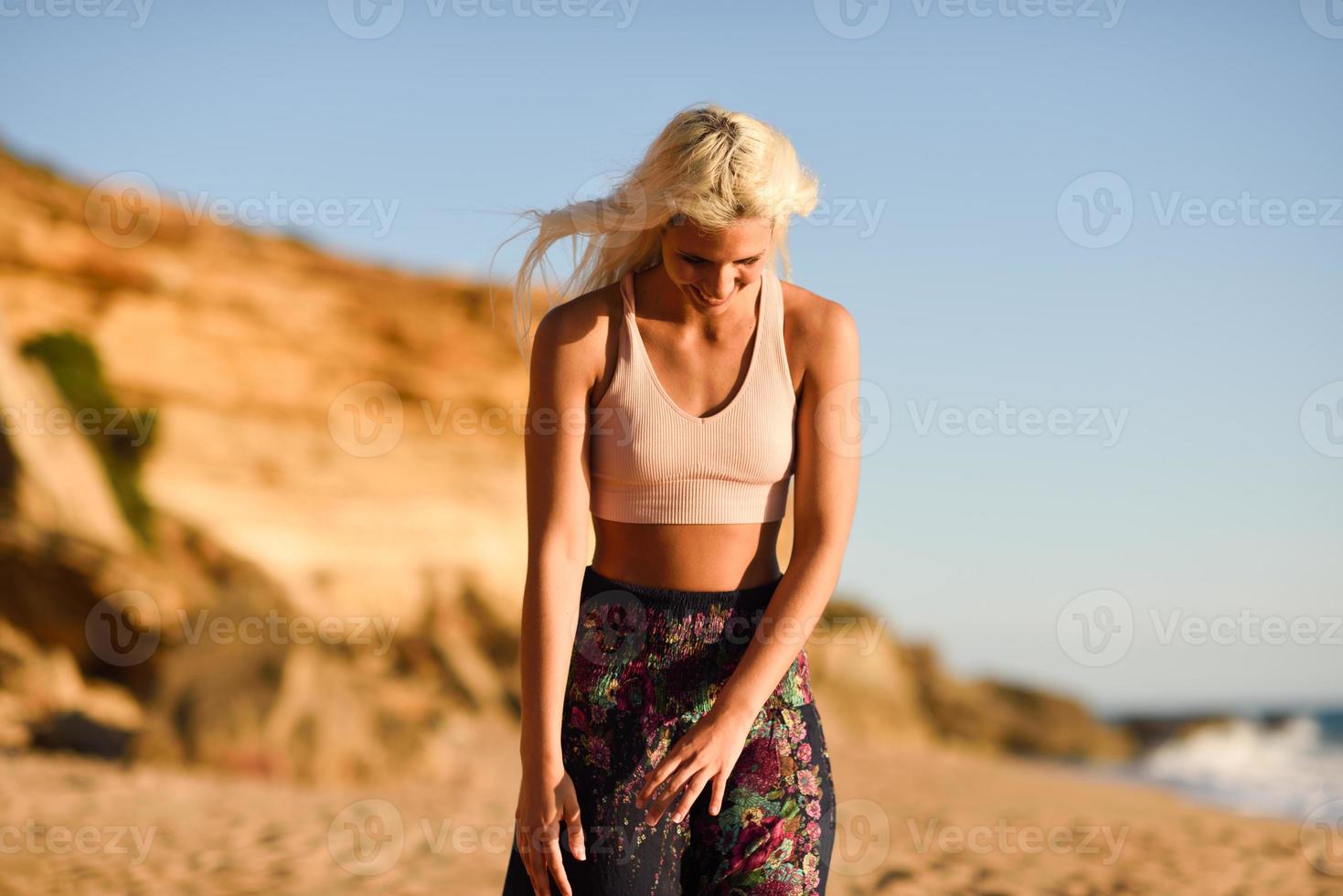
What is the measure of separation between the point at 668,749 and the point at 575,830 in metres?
0.18

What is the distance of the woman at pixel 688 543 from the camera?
1761 mm

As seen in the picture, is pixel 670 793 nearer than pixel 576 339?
Yes

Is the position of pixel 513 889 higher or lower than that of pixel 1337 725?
higher

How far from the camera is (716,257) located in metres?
1.77

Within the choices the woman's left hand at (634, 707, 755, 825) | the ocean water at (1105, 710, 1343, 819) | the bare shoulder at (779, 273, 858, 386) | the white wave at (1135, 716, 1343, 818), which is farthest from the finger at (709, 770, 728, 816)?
the white wave at (1135, 716, 1343, 818)

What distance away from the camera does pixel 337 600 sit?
43.0 feet

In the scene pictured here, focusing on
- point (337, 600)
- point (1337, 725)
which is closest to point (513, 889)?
point (337, 600)

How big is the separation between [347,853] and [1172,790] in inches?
429

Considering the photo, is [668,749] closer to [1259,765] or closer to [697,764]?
[697,764]

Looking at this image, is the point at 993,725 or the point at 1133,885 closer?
the point at 1133,885

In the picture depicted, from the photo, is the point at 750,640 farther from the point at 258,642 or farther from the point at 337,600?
the point at 337,600

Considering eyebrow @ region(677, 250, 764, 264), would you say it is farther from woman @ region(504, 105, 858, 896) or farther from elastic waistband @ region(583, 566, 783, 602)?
elastic waistband @ region(583, 566, 783, 602)

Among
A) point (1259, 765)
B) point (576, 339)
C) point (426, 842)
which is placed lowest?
point (1259, 765)

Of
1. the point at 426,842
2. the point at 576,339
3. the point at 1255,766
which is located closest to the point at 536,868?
the point at 576,339
